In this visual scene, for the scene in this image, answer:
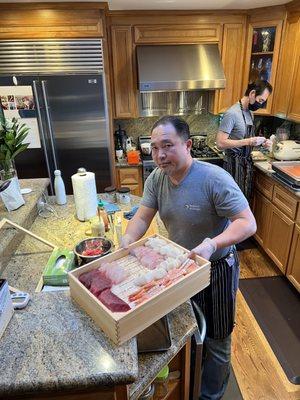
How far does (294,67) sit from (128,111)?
1.77 metres

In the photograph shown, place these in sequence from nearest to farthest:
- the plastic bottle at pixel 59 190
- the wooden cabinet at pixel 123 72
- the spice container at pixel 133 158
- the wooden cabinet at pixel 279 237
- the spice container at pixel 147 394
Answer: the spice container at pixel 147 394
the plastic bottle at pixel 59 190
the wooden cabinet at pixel 279 237
the wooden cabinet at pixel 123 72
the spice container at pixel 133 158

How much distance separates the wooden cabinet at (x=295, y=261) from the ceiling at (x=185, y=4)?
2.20m

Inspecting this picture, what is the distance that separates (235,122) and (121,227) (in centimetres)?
174

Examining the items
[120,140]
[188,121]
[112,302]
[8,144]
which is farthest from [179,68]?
[112,302]

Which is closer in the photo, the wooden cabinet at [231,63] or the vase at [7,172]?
the vase at [7,172]

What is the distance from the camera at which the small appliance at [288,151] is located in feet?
9.32

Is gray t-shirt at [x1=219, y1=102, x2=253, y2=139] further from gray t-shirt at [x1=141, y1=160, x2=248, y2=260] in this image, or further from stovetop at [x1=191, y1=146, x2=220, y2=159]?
gray t-shirt at [x1=141, y1=160, x2=248, y2=260]

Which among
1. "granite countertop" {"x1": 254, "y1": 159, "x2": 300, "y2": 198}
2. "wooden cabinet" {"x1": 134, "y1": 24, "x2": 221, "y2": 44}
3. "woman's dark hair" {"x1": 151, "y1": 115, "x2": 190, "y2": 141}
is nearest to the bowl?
"woman's dark hair" {"x1": 151, "y1": 115, "x2": 190, "y2": 141}

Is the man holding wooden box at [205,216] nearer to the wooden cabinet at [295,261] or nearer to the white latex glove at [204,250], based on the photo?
the white latex glove at [204,250]

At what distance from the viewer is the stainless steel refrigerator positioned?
2.83 m

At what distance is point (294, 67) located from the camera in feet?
9.12

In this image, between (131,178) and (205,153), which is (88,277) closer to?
(131,178)

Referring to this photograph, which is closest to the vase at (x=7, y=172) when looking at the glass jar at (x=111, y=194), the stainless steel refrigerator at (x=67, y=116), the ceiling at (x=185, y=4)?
the glass jar at (x=111, y=194)

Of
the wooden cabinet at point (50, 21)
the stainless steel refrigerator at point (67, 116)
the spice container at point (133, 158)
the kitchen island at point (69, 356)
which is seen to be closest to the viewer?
the kitchen island at point (69, 356)
